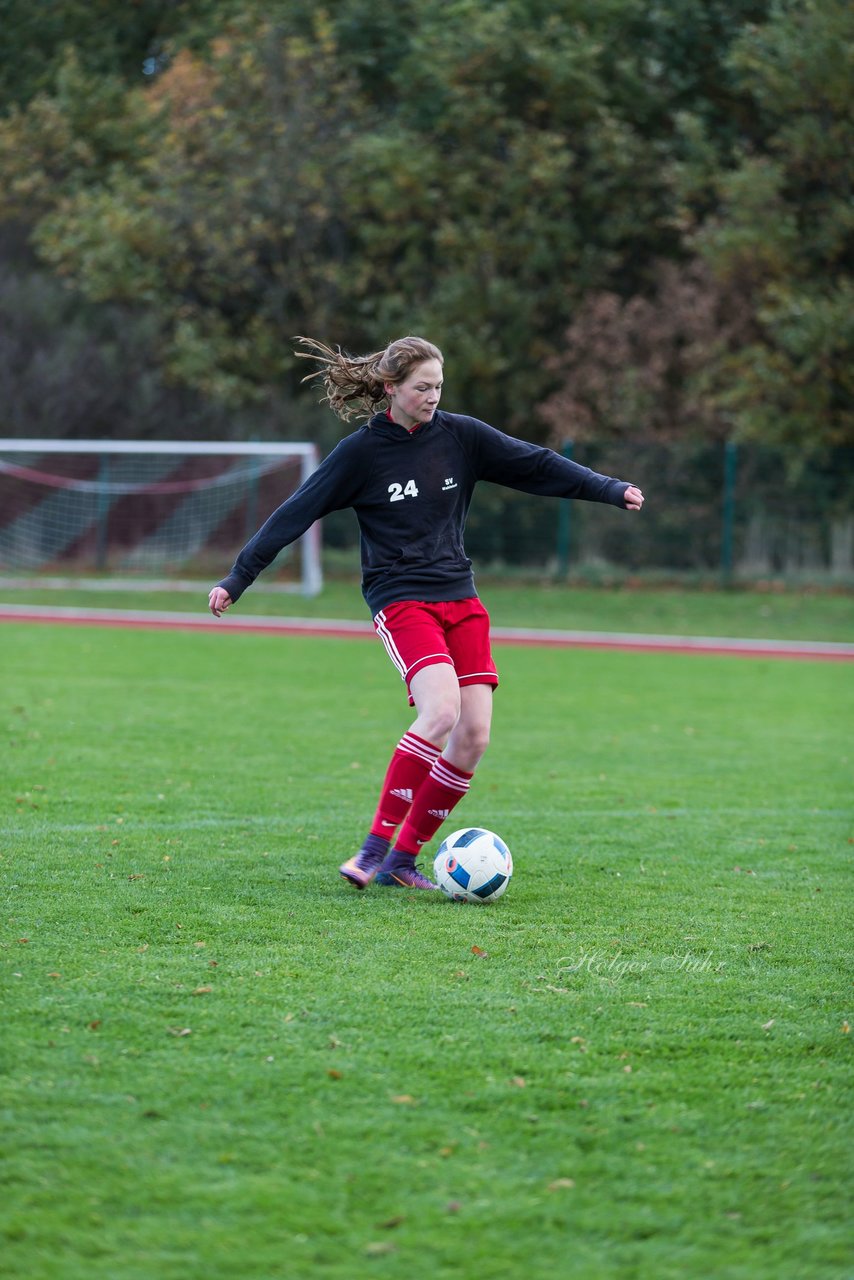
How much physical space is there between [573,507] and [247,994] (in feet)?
71.2

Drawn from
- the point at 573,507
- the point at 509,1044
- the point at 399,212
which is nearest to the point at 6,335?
the point at 399,212

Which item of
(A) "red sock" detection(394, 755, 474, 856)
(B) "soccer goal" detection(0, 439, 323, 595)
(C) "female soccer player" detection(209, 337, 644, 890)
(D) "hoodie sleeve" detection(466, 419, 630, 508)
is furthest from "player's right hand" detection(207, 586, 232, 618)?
(B) "soccer goal" detection(0, 439, 323, 595)

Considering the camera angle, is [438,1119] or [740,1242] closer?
[740,1242]

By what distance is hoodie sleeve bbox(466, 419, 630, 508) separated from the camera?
20.3ft

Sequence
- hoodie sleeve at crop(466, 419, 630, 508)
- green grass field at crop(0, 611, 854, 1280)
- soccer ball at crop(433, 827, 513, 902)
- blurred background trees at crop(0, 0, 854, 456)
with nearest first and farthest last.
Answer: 1. green grass field at crop(0, 611, 854, 1280)
2. soccer ball at crop(433, 827, 513, 902)
3. hoodie sleeve at crop(466, 419, 630, 508)
4. blurred background trees at crop(0, 0, 854, 456)

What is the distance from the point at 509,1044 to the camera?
4.08 metres

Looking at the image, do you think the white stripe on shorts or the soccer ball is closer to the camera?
the soccer ball

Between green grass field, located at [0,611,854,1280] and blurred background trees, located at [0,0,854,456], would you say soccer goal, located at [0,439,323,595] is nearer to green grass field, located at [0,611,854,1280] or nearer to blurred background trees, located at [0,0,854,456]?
blurred background trees, located at [0,0,854,456]

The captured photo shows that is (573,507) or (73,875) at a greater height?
(573,507)

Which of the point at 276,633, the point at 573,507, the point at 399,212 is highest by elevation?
the point at 399,212

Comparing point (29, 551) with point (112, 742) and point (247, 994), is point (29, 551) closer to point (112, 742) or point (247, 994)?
point (112, 742)

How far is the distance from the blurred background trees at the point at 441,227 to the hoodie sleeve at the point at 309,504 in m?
20.1

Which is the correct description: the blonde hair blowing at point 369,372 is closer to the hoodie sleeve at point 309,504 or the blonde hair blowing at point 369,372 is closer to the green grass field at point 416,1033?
the hoodie sleeve at point 309,504

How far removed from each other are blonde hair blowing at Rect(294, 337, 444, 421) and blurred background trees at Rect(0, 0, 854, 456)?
1985cm
